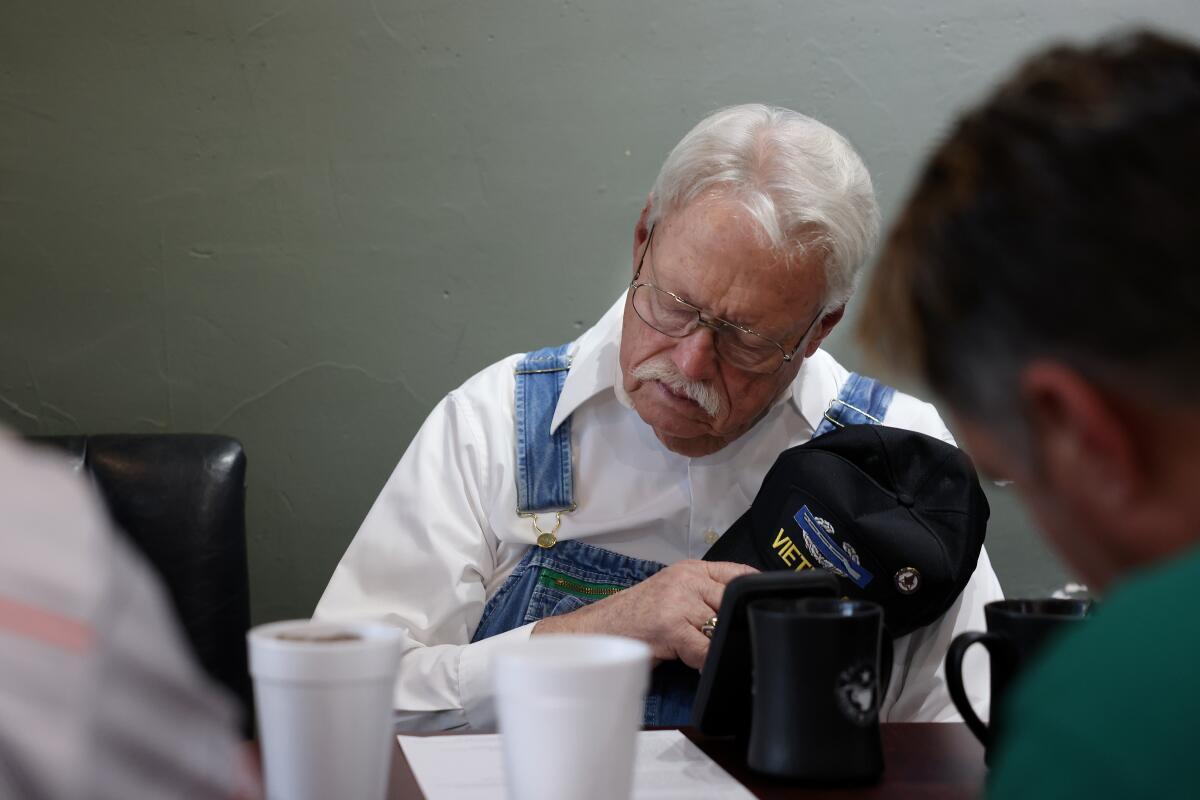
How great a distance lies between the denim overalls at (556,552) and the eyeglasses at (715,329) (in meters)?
0.17

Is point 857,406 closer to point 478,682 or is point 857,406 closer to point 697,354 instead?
point 697,354

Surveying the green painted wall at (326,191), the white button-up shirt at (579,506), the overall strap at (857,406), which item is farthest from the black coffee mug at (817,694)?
the green painted wall at (326,191)

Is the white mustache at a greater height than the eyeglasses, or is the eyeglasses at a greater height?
the eyeglasses

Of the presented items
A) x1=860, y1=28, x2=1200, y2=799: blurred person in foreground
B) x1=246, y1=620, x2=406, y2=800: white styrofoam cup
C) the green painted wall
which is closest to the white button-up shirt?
the green painted wall

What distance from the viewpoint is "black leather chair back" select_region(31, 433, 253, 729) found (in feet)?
4.73

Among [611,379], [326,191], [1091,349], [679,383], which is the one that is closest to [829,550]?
[679,383]

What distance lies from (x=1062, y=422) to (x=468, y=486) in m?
1.07

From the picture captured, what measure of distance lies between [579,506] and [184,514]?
50cm

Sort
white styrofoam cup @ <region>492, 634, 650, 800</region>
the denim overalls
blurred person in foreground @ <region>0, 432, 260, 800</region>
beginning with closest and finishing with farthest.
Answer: blurred person in foreground @ <region>0, 432, 260, 800</region> < white styrofoam cup @ <region>492, 634, 650, 800</region> < the denim overalls

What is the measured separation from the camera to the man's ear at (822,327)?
1.60 m

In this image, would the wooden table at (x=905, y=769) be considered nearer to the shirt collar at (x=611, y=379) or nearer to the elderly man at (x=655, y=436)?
the elderly man at (x=655, y=436)

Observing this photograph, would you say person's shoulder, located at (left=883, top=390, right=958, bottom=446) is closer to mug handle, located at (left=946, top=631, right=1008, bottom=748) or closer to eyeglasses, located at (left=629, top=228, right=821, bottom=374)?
eyeglasses, located at (left=629, top=228, right=821, bottom=374)

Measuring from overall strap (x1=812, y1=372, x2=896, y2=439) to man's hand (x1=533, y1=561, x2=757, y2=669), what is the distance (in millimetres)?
381

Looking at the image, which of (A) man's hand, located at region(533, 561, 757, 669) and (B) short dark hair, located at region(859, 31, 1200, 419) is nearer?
(B) short dark hair, located at region(859, 31, 1200, 419)
